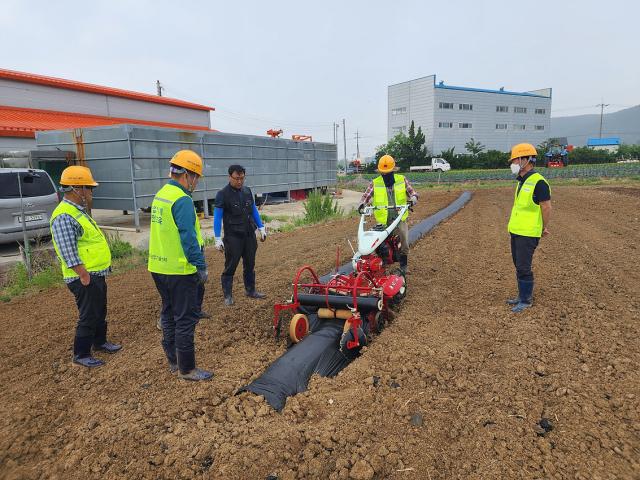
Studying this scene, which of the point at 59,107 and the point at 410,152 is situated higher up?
the point at 59,107

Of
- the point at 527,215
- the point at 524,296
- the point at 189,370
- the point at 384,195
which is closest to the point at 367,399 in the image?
the point at 189,370

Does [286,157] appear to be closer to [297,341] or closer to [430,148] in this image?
[297,341]

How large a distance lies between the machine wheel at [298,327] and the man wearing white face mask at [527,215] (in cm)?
227

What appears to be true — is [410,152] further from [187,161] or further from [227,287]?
[187,161]

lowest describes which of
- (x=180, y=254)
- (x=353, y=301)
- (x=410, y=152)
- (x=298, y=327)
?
(x=298, y=327)

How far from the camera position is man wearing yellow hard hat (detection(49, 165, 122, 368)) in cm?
337

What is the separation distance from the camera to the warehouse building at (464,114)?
4884 centimetres

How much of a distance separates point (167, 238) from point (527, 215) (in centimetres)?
364

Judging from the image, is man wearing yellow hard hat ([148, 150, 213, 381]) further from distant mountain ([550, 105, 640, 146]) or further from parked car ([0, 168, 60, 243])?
distant mountain ([550, 105, 640, 146])

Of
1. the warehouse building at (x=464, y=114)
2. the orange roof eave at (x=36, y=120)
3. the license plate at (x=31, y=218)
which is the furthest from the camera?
the warehouse building at (x=464, y=114)

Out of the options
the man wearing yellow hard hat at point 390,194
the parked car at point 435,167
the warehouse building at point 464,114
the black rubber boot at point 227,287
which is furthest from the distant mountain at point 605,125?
the black rubber boot at point 227,287

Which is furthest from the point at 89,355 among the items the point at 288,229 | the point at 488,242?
the point at 288,229

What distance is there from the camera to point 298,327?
379 cm

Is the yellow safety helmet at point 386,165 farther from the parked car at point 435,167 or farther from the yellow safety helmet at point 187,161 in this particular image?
the parked car at point 435,167
